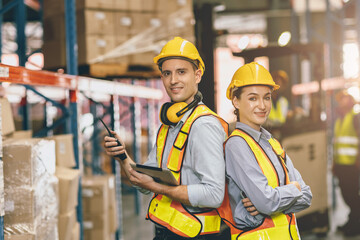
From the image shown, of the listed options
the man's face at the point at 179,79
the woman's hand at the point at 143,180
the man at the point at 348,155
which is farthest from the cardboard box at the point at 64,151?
the man at the point at 348,155

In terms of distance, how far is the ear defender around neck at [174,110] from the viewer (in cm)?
240

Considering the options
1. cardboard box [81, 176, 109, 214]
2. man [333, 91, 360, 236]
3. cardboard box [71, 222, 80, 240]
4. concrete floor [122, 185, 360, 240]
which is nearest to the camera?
cardboard box [71, 222, 80, 240]

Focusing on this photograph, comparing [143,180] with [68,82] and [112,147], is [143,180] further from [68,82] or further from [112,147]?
[68,82]

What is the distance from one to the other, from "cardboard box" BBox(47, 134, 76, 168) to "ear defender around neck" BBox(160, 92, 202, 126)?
2177mm

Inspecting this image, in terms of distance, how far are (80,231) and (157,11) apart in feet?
9.59

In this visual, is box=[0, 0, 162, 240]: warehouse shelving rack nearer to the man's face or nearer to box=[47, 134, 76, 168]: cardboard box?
box=[47, 134, 76, 168]: cardboard box

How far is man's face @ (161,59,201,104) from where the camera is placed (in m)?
2.41

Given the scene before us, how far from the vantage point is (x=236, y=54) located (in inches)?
229

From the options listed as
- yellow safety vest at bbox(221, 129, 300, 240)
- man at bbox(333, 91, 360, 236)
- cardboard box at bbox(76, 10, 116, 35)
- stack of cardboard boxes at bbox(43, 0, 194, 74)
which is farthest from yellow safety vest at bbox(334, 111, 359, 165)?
A: yellow safety vest at bbox(221, 129, 300, 240)

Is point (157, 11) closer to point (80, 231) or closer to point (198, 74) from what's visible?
point (80, 231)

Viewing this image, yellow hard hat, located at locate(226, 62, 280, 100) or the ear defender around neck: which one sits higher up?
yellow hard hat, located at locate(226, 62, 280, 100)

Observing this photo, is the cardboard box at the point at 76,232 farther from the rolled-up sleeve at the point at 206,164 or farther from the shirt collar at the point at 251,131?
the shirt collar at the point at 251,131

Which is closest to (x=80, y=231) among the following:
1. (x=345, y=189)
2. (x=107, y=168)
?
(x=345, y=189)

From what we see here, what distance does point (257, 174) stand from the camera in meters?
2.26
